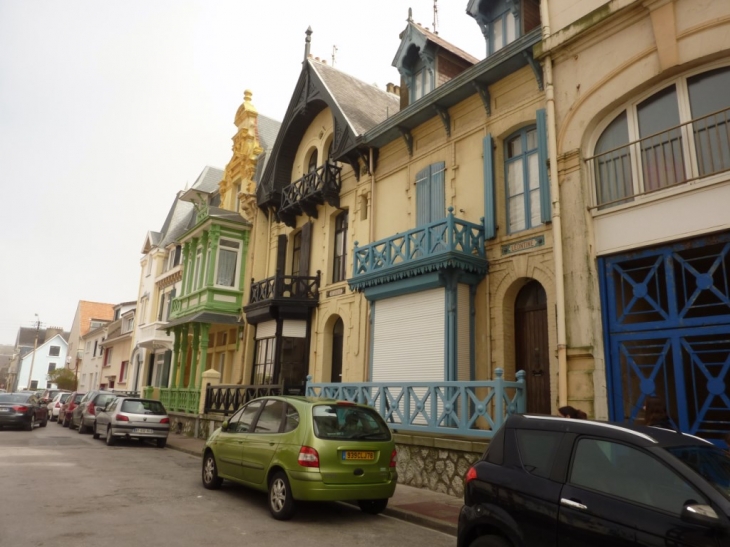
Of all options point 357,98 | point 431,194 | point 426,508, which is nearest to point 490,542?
point 426,508

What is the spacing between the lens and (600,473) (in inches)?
161

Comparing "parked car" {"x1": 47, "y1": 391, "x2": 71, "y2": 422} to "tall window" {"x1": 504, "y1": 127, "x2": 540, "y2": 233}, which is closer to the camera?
"tall window" {"x1": 504, "y1": 127, "x2": 540, "y2": 233}

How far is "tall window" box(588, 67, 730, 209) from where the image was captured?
27.8ft

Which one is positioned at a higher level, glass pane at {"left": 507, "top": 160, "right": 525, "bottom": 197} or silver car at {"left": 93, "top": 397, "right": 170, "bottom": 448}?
glass pane at {"left": 507, "top": 160, "right": 525, "bottom": 197}

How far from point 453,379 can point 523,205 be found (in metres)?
4.00

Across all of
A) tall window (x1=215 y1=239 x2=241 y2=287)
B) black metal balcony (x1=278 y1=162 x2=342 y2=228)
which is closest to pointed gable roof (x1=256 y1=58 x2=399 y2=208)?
black metal balcony (x1=278 y1=162 x2=342 y2=228)

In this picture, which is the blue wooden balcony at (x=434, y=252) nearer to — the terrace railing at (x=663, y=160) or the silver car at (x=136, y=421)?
the terrace railing at (x=663, y=160)

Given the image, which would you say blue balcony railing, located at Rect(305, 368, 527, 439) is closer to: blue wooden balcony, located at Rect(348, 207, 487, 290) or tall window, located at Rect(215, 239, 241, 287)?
blue wooden balcony, located at Rect(348, 207, 487, 290)

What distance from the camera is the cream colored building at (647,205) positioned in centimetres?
825

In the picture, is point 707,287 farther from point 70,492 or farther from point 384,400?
point 70,492

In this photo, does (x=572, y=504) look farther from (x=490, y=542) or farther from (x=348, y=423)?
(x=348, y=423)

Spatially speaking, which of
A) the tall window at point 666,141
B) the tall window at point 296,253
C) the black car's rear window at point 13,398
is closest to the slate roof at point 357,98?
the tall window at point 296,253

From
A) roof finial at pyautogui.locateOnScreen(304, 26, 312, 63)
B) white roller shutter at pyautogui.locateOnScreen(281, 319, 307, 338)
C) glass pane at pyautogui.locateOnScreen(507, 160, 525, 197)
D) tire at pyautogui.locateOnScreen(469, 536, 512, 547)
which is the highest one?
roof finial at pyautogui.locateOnScreen(304, 26, 312, 63)

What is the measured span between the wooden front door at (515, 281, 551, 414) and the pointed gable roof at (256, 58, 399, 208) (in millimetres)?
7218
